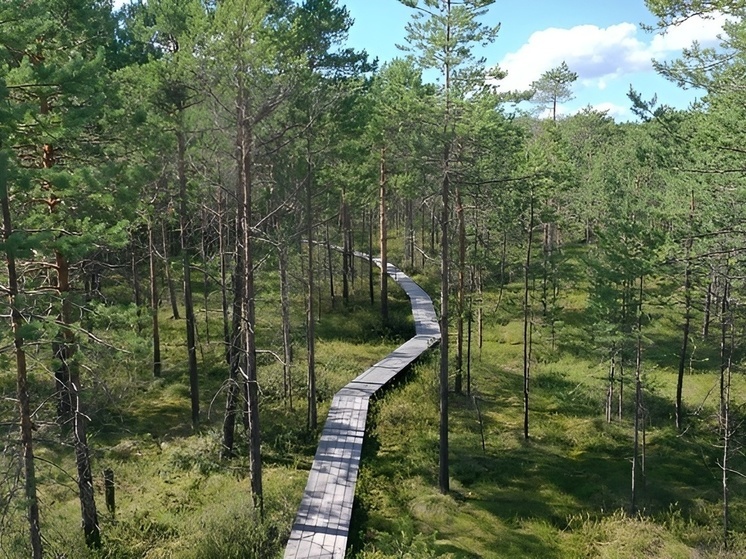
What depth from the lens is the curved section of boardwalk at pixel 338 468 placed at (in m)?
11.6

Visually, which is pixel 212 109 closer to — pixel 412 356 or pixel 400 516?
pixel 400 516

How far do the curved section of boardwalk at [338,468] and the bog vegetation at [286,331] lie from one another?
1.57 ft

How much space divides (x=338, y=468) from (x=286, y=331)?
19.3 feet

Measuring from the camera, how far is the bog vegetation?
9.33 metres

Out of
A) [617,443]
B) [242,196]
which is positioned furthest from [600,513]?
[242,196]

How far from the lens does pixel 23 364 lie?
8.41 meters

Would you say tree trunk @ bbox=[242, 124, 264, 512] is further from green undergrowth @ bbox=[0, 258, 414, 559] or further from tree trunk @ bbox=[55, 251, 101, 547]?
tree trunk @ bbox=[55, 251, 101, 547]

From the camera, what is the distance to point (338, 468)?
1480 cm

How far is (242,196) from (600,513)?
40.2 feet

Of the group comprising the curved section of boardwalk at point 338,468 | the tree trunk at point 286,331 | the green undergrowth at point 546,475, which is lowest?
the green undergrowth at point 546,475

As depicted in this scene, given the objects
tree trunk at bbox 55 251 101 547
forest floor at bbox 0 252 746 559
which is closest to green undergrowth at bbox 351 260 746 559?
forest floor at bbox 0 252 746 559

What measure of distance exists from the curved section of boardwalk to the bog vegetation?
478 millimetres

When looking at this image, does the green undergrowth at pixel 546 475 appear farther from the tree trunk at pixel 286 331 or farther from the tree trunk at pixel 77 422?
Answer: the tree trunk at pixel 77 422

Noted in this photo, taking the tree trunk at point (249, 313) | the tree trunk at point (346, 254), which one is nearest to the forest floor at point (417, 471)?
the tree trunk at point (249, 313)
